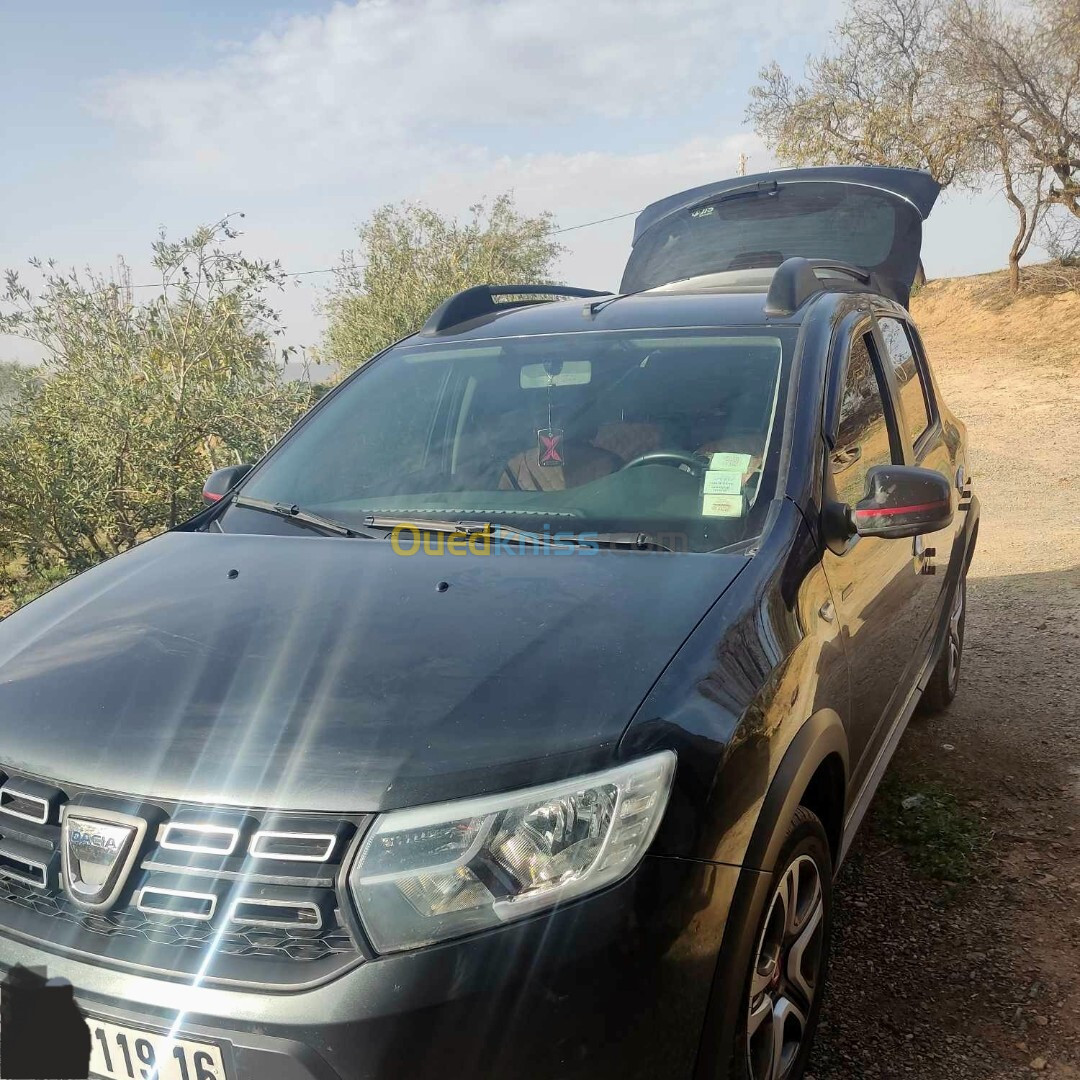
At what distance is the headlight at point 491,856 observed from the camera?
1.46m

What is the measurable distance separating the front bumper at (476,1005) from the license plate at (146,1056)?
0.8 inches

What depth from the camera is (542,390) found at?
9.64ft

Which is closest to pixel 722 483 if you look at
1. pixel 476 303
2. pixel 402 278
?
pixel 476 303

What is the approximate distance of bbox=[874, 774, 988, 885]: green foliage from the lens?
3.25 m

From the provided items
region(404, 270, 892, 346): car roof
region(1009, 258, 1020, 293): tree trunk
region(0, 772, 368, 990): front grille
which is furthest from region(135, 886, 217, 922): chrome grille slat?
region(1009, 258, 1020, 293): tree trunk

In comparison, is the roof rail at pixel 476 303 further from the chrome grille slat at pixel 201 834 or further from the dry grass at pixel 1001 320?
the dry grass at pixel 1001 320

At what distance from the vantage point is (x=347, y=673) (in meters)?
1.77

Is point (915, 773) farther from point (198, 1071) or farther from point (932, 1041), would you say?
point (198, 1071)

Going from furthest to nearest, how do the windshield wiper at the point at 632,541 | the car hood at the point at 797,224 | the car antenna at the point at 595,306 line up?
the car hood at the point at 797,224 → the car antenna at the point at 595,306 → the windshield wiper at the point at 632,541

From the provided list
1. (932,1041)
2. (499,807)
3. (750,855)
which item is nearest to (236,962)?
(499,807)

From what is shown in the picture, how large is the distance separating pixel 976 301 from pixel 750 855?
23547 millimetres

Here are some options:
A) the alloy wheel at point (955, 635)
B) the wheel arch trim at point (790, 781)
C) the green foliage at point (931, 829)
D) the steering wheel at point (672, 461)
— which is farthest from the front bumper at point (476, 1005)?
the alloy wheel at point (955, 635)

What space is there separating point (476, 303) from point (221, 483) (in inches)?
46.5

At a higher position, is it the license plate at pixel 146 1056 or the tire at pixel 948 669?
the license plate at pixel 146 1056
